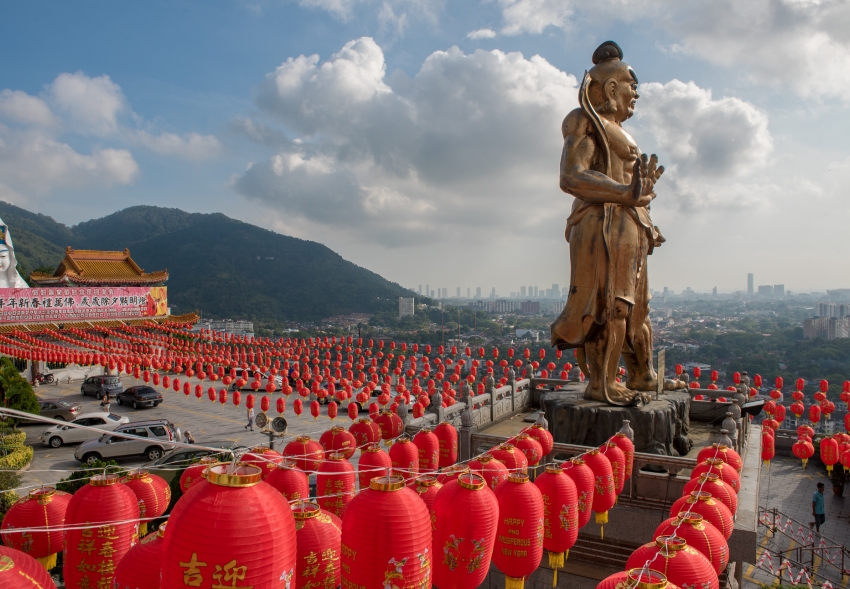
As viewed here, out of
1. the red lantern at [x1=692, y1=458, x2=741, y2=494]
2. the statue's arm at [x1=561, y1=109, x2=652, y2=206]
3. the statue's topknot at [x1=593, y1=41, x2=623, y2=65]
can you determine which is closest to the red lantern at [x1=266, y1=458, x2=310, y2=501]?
the red lantern at [x1=692, y1=458, x2=741, y2=494]

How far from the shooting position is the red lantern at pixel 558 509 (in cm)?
640

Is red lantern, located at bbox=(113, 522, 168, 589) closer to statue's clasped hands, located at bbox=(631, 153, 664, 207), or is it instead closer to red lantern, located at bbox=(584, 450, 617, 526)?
red lantern, located at bbox=(584, 450, 617, 526)

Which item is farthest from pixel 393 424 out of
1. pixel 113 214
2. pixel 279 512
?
pixel 113 214

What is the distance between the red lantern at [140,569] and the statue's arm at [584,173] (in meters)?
7.98

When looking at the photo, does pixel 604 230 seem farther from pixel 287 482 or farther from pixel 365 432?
pixel 287 482

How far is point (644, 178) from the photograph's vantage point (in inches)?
343

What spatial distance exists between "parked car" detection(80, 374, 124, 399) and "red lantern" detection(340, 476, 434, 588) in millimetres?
27502

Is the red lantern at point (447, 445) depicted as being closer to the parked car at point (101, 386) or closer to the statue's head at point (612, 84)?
the statue's head at point (612, 84)

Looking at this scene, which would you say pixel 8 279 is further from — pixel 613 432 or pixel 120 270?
pixel 613 432

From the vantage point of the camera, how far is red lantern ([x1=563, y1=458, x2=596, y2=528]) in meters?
6.88

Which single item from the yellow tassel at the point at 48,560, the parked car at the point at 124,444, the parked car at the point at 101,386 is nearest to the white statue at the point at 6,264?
the parked car at the point at 101,386

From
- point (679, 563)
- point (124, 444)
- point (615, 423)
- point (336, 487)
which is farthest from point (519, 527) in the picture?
point (124, 444)

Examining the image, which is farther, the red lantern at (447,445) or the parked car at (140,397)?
the parked car at (140,397)

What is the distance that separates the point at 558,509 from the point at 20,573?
5.16 meters
